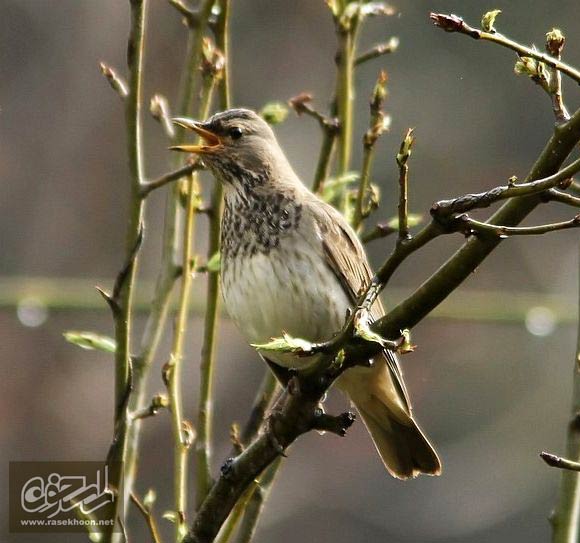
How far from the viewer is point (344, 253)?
4.00 m

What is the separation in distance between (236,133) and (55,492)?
1.26 metres

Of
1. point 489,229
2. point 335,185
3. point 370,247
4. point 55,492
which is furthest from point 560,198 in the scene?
point 370,247

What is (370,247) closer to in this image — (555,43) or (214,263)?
(214,263)

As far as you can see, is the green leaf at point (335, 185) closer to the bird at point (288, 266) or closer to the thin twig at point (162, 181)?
the bird at point (288, 266)

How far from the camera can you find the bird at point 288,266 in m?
3.86

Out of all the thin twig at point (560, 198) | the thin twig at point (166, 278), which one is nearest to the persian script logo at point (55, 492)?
the thin twig at point (166, 278)

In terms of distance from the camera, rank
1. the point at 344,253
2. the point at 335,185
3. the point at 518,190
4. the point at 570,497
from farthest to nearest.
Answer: the point at 344,253 < the point at 335,185 < the point at 570,497 < the point at 518,190

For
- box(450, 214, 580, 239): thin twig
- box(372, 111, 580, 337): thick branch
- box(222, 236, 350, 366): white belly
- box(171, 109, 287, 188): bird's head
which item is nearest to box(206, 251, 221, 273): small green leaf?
box(222, 236, 350, 366): white belly

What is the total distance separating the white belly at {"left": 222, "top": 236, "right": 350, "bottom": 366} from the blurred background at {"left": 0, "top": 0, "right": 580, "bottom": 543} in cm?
522

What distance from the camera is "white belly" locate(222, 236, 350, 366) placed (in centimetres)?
385

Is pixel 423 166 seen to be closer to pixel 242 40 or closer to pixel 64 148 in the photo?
pixel 242 40

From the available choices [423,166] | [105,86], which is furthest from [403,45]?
[105,86]

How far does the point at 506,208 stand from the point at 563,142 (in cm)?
19

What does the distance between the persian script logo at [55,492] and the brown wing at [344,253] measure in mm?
912
